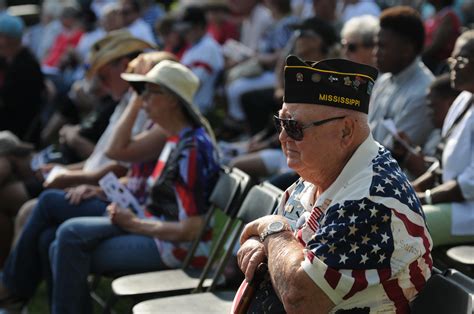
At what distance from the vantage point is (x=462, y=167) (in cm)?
452

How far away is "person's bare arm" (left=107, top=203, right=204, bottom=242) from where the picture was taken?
4461 mm

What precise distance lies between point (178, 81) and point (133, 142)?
0.55 m

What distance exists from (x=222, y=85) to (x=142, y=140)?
17.3ft

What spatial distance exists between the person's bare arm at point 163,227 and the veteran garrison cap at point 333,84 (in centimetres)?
175

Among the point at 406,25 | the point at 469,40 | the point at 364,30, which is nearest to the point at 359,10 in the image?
the point at 364,30

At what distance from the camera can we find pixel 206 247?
15.2 feet

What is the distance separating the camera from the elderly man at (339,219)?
2.60m

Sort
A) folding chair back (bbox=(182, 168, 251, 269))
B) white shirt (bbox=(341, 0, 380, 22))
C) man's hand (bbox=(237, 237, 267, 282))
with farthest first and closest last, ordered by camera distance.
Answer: white shirt (bbox=(341, 0, 380, 22)) → folding chair back (bbox=(182, 168, 251, 269)) → man's hand (bbox=(237, 237, 267, 282))

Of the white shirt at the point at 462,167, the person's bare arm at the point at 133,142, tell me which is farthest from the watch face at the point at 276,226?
the person's bare arm at the point at 133,142

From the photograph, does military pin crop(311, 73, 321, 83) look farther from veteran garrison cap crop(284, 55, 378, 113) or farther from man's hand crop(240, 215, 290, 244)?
man's hand crop(240, 215, 290, 244)

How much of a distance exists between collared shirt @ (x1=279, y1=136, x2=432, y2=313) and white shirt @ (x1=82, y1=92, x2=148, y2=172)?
280 cm

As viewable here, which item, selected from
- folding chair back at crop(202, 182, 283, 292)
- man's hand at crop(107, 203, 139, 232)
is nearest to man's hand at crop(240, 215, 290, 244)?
folding chair back at crop(202, 182, 283, 292)

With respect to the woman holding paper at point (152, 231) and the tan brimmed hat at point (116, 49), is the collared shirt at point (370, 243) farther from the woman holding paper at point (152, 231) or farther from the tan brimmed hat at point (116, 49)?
the tan brimmed hat at point (116, 49)

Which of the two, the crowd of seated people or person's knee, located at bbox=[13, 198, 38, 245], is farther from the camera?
person's knee, located at bbox=[13, 198, 38, 245]
